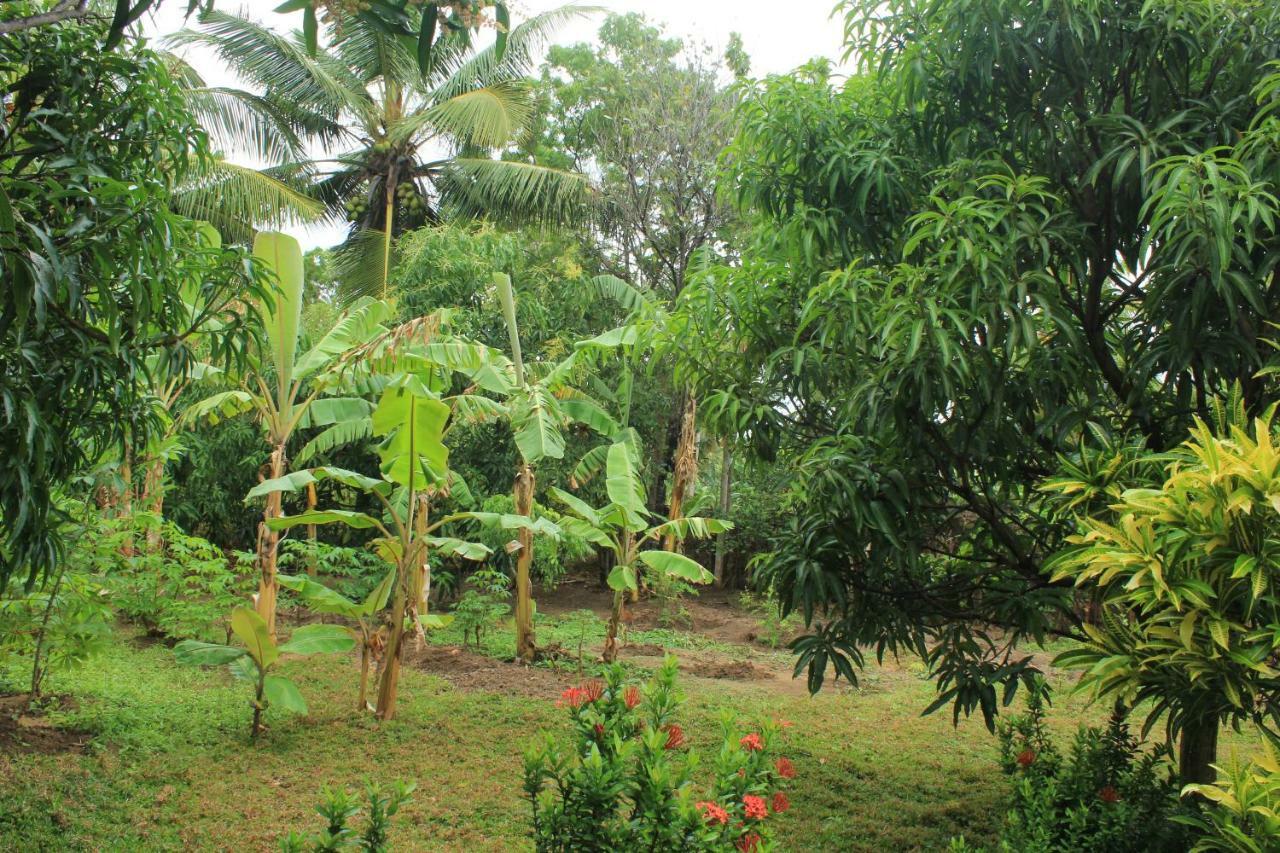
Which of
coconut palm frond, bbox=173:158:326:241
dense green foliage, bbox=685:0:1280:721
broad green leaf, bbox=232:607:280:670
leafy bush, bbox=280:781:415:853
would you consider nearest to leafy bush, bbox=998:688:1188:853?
dense green foliage, bbox=685:0:1280:721

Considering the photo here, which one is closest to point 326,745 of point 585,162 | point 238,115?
point 238,115

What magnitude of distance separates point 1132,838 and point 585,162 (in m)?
14.5

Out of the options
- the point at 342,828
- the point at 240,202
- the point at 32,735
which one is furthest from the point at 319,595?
the point at 240,202

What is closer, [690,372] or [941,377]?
[941,377]

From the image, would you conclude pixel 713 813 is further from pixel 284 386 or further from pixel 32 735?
pixel 284 386

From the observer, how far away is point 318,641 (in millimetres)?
5969

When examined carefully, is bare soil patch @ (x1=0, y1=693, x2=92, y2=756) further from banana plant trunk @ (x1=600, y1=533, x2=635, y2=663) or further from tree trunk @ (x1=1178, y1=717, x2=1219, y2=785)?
tree trunk @ (x1=1178, y1=717, x2=1219, y2=785)

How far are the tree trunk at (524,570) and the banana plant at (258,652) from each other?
2.50 m

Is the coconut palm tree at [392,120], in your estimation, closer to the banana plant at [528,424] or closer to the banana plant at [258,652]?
the banana plant at [528,424]

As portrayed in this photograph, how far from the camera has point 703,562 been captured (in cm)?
1556

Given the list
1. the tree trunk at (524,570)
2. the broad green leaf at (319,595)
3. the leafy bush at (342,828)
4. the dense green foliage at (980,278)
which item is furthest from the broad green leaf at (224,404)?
the leafy bush at (342,828)

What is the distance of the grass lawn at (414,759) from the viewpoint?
15.1 feet

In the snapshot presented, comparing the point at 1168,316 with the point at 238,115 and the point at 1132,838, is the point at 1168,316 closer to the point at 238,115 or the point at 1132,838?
the point at 1132,838

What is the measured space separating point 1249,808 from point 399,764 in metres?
4.64
